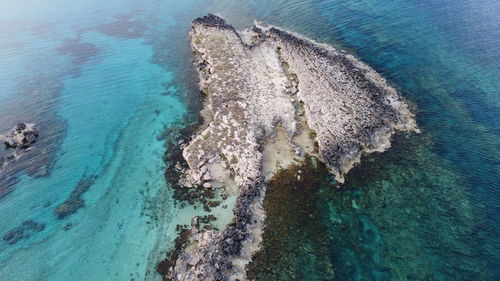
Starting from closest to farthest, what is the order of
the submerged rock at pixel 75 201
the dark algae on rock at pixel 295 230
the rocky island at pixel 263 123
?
the dark algae on rock at pixel 295 230 → the rocky island at pixel 263 123 → the submerged rock at pixel 75 201

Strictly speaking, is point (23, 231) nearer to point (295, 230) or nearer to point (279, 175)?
point (279, 175)

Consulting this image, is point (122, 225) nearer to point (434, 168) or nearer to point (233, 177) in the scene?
point (233, 177)

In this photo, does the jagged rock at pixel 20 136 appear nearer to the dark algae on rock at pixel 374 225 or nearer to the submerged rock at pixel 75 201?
the submerged rock at pixel 75 201

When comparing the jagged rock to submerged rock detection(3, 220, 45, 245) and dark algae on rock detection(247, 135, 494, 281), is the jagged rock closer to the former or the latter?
submerged rock detection(3, 220, 45, 245)

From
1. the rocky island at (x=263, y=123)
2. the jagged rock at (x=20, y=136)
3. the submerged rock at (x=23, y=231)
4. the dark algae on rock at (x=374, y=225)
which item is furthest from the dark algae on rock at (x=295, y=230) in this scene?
the jagged rock at (x=20, y=136)

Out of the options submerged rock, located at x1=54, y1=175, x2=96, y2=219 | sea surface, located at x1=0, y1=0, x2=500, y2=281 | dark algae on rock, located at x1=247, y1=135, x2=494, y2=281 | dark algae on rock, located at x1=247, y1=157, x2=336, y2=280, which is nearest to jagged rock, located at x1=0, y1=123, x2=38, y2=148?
sea surface, located at x1=0, y1=0, x2=500, y2=281
